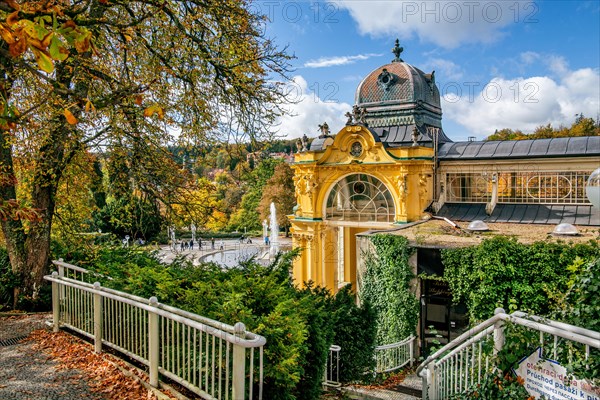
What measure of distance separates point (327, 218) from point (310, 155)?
2816 mm

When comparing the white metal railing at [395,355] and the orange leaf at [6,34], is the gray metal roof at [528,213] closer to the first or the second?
the white metal railing at [395,355]

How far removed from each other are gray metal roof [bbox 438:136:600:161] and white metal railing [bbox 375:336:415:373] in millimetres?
7650

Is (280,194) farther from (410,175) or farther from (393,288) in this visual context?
(393,288)

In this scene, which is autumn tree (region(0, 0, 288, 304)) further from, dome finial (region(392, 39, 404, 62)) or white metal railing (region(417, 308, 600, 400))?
dome finial (region(392, 39, 404, 62))

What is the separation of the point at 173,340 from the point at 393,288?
10134 millimetres

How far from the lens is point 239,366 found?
341 cm

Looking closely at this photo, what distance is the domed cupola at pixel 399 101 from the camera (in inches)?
739

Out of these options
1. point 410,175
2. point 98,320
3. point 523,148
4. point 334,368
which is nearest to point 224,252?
point 410,175

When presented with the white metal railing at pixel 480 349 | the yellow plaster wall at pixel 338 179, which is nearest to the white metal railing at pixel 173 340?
the white metal railing at pixel 480 349

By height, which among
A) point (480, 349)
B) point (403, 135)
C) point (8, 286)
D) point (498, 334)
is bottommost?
point (8, 286)

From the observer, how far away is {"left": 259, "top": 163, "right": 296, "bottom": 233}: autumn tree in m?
41.7

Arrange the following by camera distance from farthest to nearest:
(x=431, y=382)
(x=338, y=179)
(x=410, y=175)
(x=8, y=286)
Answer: (x=338, y=179) → (x=410, y=175) → (x=8, y=286) → (x=431, y=382)

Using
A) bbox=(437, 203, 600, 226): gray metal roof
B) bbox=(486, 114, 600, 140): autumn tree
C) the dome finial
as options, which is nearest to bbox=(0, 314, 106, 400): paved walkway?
bbox=(437, 203, 600, 226): gray metal roof

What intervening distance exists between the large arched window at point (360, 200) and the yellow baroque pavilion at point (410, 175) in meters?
0.04
